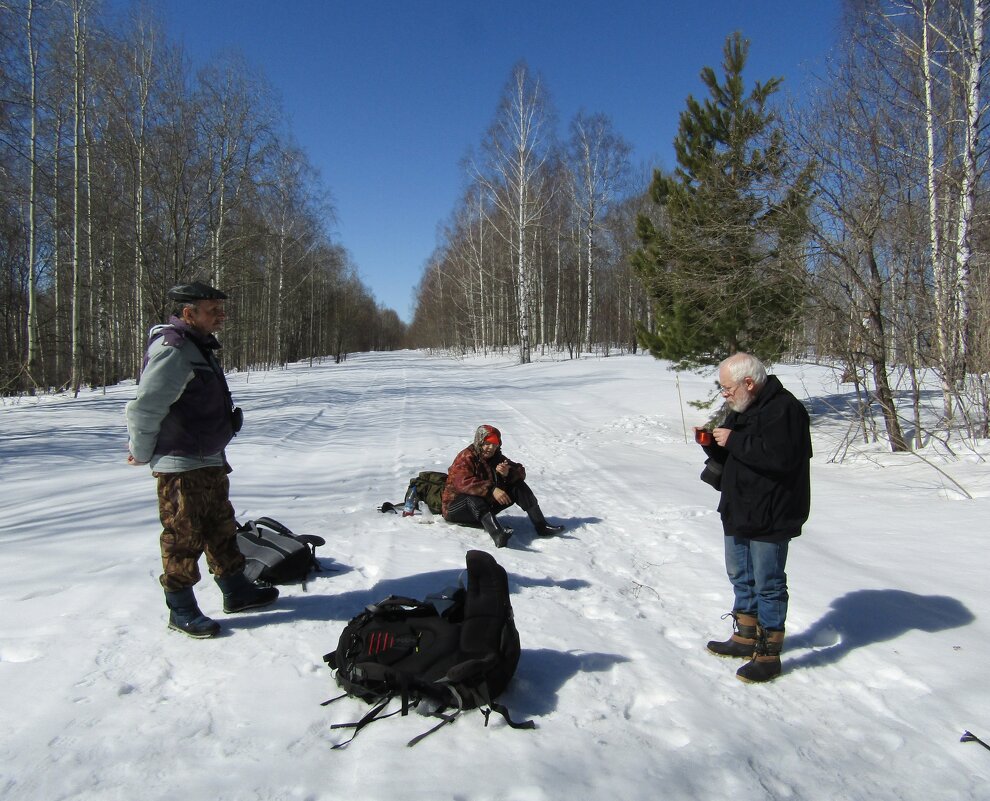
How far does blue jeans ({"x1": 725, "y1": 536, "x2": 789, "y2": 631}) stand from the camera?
3.07 meters

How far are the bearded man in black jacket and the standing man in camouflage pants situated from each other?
8.87 ft

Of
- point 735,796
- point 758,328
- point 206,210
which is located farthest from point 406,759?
point 206,210

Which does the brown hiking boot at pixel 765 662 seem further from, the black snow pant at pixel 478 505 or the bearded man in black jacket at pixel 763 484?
the black snow pant at pixel 478 505

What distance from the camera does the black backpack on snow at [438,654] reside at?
8.80 ft

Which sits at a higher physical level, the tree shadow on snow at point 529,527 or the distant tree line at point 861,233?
the distant tree line at point 861,233

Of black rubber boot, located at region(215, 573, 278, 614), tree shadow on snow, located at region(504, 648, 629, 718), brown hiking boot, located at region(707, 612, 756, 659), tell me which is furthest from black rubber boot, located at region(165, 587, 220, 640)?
brown hiking boot, located at region(707, 612, 756, 659)

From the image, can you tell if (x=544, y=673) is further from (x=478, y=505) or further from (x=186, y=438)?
(x=478, y=505)

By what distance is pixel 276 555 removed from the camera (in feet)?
13.3

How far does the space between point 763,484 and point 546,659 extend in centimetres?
147

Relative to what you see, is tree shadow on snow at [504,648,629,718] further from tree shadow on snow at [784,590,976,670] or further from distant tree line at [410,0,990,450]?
distant tree line at [410,0,990,450]

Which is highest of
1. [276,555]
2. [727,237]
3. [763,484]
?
[727,237]

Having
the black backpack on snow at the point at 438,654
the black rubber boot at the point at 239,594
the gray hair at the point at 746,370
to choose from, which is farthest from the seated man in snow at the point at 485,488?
the gray hair at the point at 746,370

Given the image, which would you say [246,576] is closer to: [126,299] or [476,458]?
[476,458]

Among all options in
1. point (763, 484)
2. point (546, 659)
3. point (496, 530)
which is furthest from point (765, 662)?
point (496, 530)
